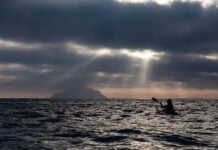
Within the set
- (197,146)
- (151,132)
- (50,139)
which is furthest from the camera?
(151,132)

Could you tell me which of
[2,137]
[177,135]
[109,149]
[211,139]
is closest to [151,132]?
[177,135]

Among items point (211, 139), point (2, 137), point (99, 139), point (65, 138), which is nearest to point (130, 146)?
point (99, 139)

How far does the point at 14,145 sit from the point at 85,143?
4.26 m

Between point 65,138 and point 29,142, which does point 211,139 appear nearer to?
point 65,138

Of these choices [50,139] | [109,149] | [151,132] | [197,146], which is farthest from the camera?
[151,132]

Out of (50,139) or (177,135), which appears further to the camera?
(177,135)

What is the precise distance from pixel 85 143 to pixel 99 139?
2.07 m

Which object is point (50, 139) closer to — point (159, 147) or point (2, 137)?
point (2, 137)

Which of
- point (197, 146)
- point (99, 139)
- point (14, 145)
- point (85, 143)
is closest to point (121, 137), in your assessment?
point (99, 139)

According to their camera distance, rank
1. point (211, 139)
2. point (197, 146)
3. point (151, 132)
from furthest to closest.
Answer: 1. point (151, 132)
2. point (211, 139)
3. point (197, 146)

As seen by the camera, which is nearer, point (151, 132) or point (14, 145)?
point (14, 145)

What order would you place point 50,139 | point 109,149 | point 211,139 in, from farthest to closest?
point 211,139
point 50,139
point 109,149

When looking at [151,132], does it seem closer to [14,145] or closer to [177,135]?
[177,135]

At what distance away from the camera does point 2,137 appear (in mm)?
24938
